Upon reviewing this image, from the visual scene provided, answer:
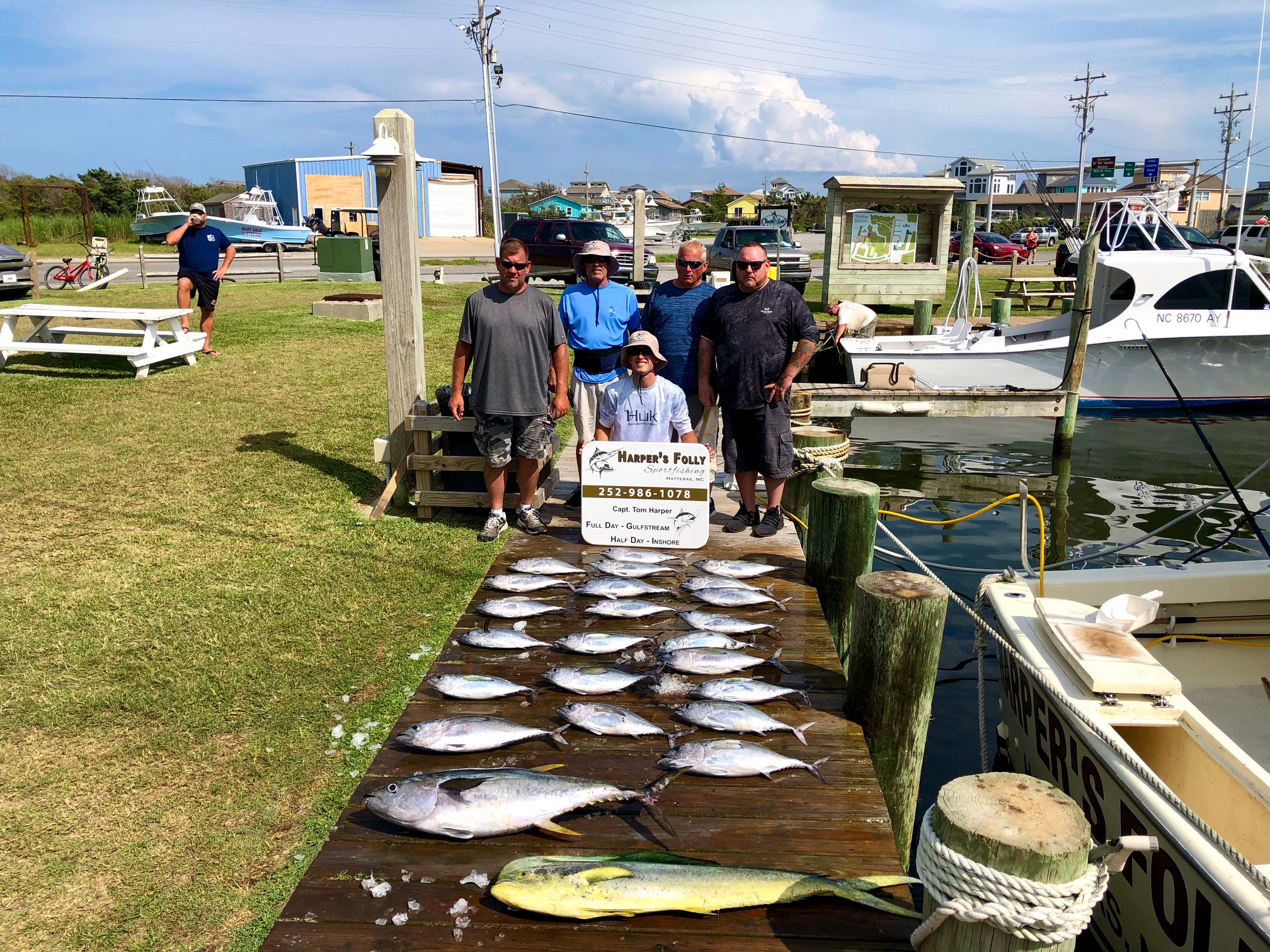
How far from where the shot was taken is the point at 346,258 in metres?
24.3

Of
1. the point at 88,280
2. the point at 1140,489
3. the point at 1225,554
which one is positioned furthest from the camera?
the point at 88,280

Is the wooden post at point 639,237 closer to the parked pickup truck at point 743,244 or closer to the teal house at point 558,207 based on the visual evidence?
the parked pickup truck at point 743,244

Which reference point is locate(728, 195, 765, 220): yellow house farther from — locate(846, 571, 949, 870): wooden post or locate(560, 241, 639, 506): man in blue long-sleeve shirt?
locate(846, 571, 949, 870): wooden post

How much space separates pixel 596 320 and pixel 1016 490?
7144 mm

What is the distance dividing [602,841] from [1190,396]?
14.6 metres

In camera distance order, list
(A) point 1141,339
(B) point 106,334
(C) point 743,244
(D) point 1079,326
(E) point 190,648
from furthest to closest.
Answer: (C) point 743,244 → (A) point 1141,339 → (B) point 106,334 → (D) point 1079,326 → (E) point 190,648

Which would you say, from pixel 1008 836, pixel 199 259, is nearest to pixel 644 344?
pixel 1008 836

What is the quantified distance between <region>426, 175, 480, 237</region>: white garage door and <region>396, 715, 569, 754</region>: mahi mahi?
52536 mm

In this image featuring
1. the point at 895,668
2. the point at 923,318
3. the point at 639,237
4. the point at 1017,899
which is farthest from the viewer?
the point at 639,237

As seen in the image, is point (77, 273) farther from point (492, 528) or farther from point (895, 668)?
point (895, 668)

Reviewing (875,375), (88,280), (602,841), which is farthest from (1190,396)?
(88,280)

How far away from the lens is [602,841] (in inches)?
121

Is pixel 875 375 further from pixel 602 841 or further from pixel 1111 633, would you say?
pixel 602 841

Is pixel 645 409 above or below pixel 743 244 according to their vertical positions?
below
